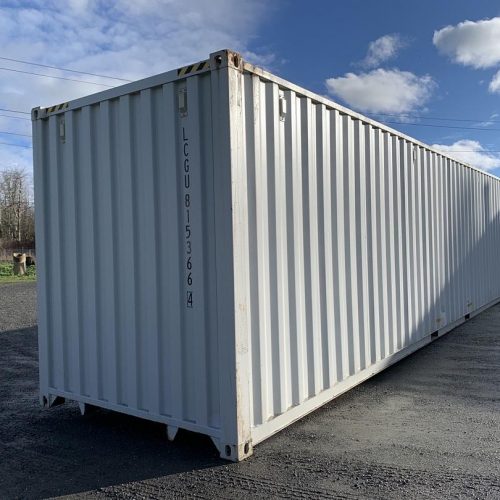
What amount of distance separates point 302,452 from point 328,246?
1.80 meters

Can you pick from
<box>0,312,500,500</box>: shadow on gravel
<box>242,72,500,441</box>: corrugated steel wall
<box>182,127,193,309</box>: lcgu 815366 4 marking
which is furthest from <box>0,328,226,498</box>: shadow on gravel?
<box>182,127,193,309</box>: lcgu 815366 4 marking

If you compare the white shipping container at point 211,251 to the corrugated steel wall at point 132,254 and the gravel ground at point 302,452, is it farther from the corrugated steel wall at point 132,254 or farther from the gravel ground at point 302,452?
the gravel ground at point 302,452

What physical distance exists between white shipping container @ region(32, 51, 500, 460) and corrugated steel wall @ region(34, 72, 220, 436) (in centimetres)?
1

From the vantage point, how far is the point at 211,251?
3.76 metres

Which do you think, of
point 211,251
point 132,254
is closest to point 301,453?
point 211,251

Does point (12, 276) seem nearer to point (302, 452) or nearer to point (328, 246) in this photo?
point (328, 246)

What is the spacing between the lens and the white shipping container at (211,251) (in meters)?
3.70

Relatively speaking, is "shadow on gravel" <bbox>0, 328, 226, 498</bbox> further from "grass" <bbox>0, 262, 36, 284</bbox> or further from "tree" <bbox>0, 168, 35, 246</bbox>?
"tree" <bbox>0, 168, 35, 246</bbox>

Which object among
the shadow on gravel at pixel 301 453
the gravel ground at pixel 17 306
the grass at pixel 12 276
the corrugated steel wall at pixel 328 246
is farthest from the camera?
the grass at pixel 12 276

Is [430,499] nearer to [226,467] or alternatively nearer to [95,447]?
[226,467]

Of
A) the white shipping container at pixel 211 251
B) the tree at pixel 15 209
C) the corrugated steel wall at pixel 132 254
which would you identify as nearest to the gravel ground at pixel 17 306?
the corrugated steel wall at pixel 132 254

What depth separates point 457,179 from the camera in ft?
27.7

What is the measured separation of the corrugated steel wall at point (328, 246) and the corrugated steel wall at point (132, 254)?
1.28 feet

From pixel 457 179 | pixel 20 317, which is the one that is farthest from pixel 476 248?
pixel 20 317
